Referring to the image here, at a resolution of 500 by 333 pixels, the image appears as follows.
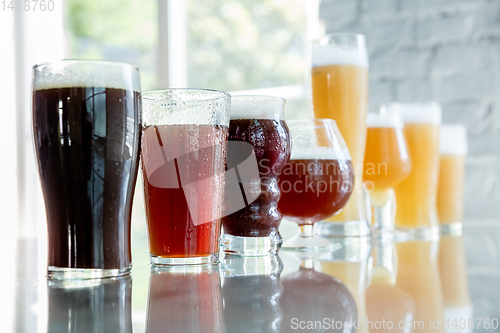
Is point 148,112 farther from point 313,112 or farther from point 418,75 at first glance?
point 418,75

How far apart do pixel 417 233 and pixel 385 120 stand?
235mm

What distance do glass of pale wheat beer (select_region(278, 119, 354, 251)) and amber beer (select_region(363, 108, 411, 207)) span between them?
23cm

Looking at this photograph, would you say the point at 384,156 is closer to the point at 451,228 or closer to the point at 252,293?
the point at 451,228

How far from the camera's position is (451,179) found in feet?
3.82

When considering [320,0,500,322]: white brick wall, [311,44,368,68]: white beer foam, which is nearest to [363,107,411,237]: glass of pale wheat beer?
[311,44,368,68]: white beer foam

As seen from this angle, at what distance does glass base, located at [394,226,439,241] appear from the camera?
95 cm

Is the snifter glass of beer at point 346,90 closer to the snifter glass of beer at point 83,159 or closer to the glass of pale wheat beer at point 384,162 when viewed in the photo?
the glass of pale wheat beer at point 384,162

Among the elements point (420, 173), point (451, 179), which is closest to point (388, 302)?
point (420, 173)

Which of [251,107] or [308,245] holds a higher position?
[251,107]

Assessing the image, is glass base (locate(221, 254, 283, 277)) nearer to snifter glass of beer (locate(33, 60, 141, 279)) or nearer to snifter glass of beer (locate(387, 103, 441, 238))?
snifter glass of beer (locate(33, 60, 141, 279))

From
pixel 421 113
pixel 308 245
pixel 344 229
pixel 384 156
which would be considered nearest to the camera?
pixel 308 245

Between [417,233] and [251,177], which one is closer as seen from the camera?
[251,177]

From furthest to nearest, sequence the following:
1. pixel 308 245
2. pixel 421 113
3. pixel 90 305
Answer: pixel 421 113 → pixel 308 245 → pixel 90 305

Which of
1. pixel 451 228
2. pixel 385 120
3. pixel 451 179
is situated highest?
pixel 385 120
